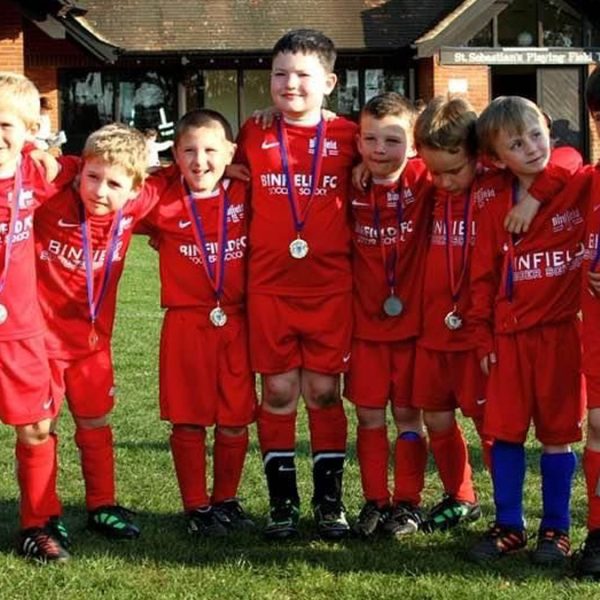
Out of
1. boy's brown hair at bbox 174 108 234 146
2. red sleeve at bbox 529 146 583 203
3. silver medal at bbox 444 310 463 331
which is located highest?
boy's brown hair at bbox 174 108 234 146

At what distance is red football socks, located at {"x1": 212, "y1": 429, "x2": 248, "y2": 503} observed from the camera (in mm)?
5246

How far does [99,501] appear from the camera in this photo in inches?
204

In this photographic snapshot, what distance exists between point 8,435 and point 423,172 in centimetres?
318

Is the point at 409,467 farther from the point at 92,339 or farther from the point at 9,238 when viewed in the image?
the point at 9,238

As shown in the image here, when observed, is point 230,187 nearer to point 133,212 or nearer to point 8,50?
point 133,212

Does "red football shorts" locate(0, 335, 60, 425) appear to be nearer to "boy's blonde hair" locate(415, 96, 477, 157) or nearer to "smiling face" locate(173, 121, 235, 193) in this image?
"smiling face" locate(173, 121, 235, 193)

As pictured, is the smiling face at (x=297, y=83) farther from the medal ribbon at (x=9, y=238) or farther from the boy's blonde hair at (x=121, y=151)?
the medal ribbon at (x=9, y=238)

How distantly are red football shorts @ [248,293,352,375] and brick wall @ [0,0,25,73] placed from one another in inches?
567

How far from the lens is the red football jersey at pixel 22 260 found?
466 cm

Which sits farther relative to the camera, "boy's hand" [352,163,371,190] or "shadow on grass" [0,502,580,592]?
"boy's hand" [352,163,371,190]

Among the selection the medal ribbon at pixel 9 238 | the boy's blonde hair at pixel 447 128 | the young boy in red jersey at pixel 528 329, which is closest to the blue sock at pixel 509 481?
the young boy in red jersey at pixel 528 329

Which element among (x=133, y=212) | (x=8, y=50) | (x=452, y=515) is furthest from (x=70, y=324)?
(x=8, y=50)

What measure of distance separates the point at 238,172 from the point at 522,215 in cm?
125

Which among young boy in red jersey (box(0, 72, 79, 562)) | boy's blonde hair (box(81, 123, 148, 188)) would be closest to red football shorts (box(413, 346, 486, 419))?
boy's blonde hair (box(81, 123, 148, 188))
